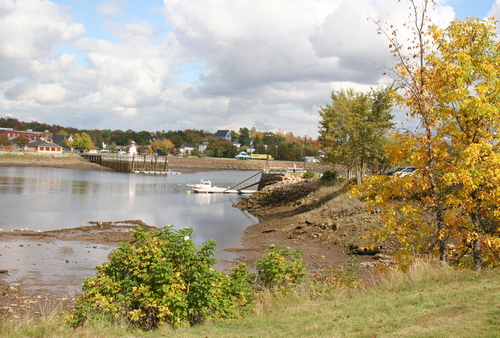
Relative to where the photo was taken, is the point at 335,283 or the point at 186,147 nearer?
the point at 335,283

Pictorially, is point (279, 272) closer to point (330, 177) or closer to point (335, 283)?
point (335, 283)

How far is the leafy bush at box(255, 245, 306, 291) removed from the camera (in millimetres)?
11550

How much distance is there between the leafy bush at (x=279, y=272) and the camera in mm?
11550

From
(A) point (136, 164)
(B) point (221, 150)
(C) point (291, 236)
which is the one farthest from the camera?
(B) point (221, 150)

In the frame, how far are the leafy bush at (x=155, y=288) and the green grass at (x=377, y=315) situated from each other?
0.38 meters

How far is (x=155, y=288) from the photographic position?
920 cm

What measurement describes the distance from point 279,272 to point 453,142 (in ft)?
19.7

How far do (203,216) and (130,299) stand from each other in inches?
1208

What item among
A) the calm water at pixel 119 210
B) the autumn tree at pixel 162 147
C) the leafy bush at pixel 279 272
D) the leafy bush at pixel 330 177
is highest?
the autumn tree at pixel 162 147

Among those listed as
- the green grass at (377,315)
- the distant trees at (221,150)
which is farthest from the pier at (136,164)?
the green grass at (377,315)

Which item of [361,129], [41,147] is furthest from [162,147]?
[361,129]

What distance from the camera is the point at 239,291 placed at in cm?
1031

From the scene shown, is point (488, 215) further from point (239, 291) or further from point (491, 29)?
point (239, 291)

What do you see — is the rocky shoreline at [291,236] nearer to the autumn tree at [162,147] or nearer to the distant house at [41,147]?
the distant house at [41,147]
